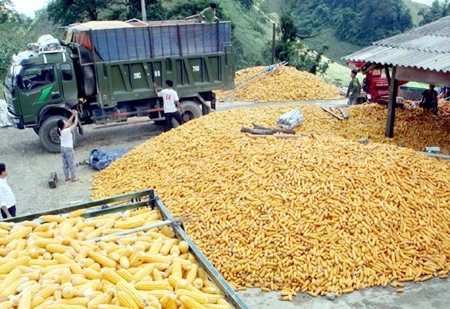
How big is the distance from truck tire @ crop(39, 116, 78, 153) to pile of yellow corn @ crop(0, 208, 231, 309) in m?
9.24

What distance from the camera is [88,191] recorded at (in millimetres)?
10125

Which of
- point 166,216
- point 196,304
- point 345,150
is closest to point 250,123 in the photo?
point 345,150

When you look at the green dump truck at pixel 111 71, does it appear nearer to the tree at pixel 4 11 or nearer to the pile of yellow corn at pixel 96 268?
the pile of yellow corn at pixel 96 268

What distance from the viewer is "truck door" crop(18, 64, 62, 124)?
1255 cm

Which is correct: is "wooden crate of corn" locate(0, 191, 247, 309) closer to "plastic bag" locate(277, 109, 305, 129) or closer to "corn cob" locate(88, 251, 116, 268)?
"corn cob" locate(88, 251, 116, 268)

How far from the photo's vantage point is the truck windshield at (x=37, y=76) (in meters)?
12.5

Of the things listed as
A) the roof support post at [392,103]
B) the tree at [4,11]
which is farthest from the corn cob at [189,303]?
the tree at [4,11]

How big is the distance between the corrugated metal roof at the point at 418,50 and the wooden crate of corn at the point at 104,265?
7.09 metres

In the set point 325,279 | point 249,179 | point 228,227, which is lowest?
point 325,279

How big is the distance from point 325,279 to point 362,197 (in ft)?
5.59

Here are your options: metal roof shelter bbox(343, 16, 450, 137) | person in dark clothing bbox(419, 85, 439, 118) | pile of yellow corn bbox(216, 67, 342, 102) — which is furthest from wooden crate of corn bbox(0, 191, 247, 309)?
pile of yellow corn bbox(216, 67, 342, 102)

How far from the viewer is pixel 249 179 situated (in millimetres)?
7906

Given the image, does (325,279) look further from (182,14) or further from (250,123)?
(182,14)

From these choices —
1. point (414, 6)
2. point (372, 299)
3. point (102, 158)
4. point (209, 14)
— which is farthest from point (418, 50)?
point (414, 6)
